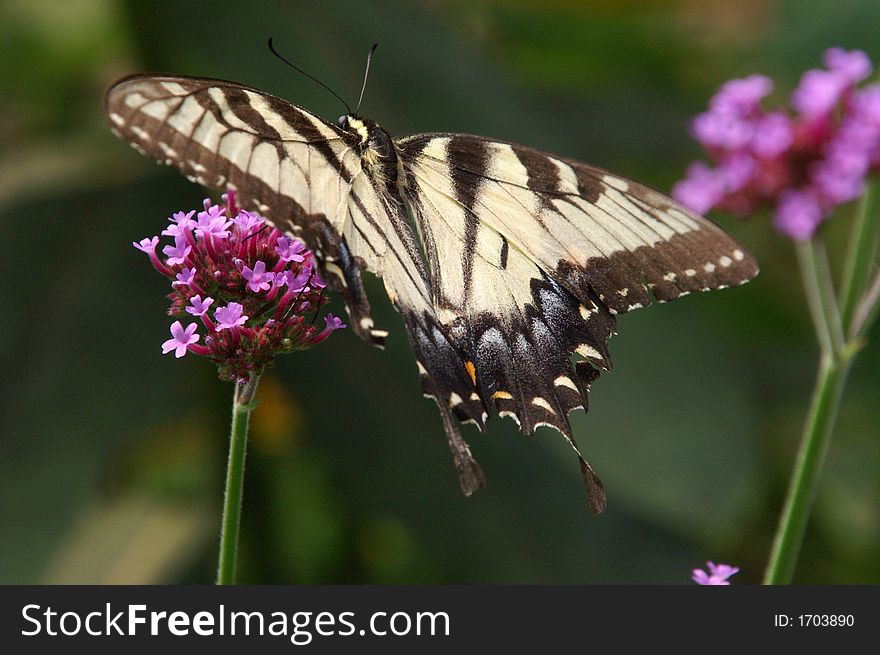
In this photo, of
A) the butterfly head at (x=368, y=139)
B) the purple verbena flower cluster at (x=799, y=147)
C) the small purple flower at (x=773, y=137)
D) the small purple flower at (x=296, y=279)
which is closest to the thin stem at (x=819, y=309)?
the purple verbena flower cluster at (x=799, y=147)

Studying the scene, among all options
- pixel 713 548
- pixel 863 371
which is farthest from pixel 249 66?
pixel 863 371

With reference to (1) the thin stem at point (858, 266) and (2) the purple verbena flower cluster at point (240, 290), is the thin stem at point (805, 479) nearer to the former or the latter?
(1) the thin stem at point (858, 266)

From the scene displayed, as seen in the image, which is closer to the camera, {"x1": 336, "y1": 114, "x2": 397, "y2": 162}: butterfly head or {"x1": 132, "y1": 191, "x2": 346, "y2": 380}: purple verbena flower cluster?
{"x1": 132, "y1": 191, "x2": 346, "y2": 380}: purple verbena flower cluster

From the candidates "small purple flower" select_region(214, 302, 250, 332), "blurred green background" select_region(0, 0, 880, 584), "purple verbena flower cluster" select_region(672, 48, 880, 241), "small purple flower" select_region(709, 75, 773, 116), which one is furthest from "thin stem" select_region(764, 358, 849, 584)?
"small purple flower" select_region(214, 302, 250, 332)

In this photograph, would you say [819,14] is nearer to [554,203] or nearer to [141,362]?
[554,203]

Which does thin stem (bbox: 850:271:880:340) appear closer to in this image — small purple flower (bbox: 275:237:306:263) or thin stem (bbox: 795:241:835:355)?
thin stem (bbox: 795:241:835:355)

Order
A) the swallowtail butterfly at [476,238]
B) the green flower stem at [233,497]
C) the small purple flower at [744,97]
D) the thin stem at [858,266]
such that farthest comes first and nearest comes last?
the small purple flower at [744,97] → the thin stem at [858,266] → the swallowtail butterfly at [476,238] → the green flower stem at [233,497]

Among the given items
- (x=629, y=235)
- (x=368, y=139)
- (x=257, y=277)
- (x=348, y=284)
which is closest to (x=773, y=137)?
(x=629, y=235)
